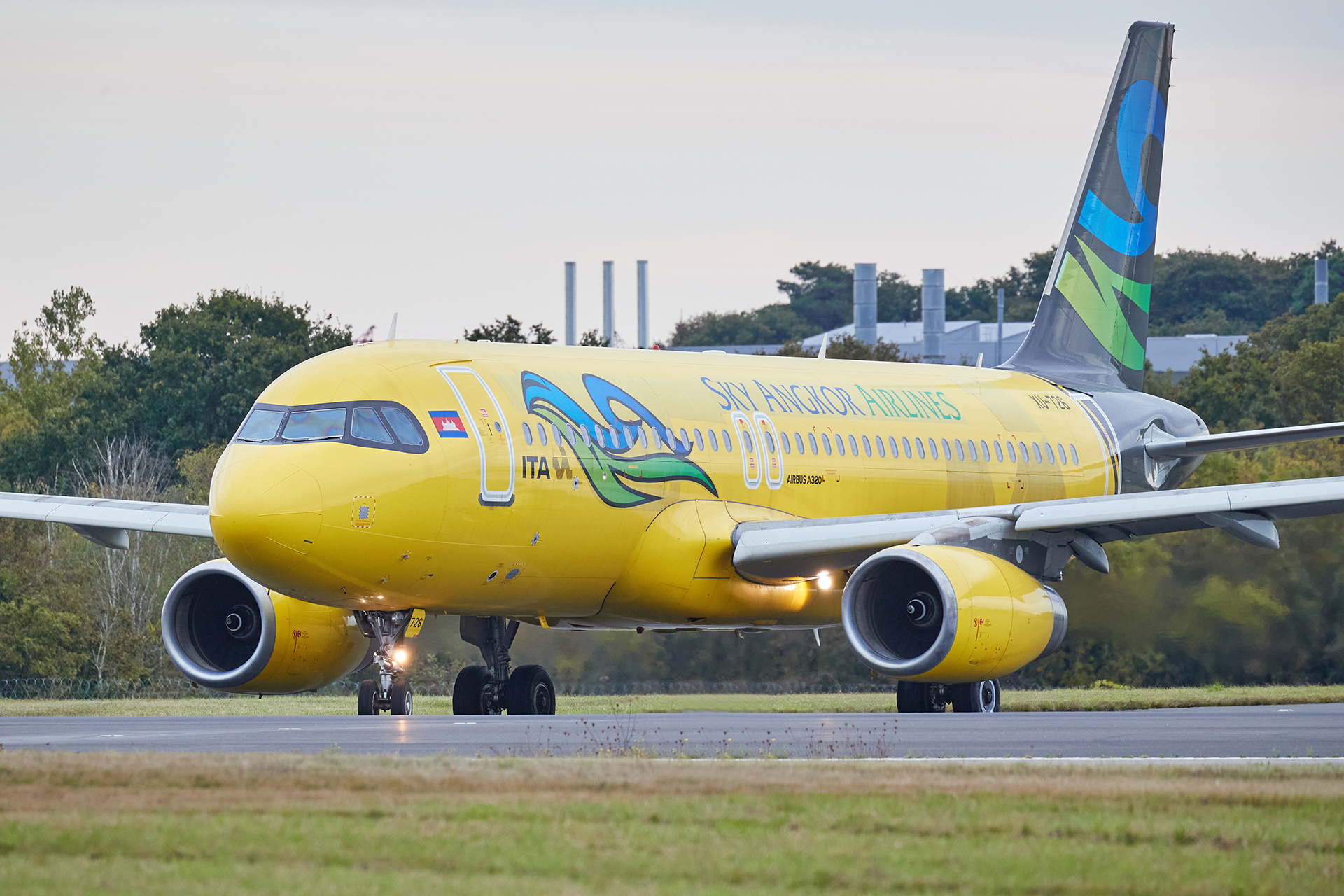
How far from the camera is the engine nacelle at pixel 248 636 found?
20891 millimetres

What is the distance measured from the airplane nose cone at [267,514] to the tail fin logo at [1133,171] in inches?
611

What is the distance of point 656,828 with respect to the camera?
8.91 meters

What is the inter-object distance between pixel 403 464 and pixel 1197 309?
97731 mm

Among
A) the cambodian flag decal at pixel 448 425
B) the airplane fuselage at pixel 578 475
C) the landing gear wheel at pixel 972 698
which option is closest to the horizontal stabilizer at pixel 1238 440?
the airplane fuselage at pixel 578 475

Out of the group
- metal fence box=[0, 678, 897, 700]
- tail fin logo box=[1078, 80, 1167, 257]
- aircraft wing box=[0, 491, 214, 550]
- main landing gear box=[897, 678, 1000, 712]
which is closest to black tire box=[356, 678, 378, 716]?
aircraft wing box=[0, 491, 214, 550]

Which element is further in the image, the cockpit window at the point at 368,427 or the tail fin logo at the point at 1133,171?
the tail fin logo at the point at 1133,171

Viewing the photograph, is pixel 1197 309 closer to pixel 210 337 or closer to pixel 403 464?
pixel 210 337

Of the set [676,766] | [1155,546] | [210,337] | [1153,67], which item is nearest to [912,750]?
[676,766]

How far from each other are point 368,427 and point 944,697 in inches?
290

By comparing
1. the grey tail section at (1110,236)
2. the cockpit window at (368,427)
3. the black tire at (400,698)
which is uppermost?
the grey tail section at (1110,236)

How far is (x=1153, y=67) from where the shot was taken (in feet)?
98.6

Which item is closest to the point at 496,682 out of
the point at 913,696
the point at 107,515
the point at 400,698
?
the point at 400,698

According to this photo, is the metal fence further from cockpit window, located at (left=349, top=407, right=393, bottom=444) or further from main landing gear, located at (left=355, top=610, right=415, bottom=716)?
cockpit window, located at (left=349, top=407, right=393, bottom=444)

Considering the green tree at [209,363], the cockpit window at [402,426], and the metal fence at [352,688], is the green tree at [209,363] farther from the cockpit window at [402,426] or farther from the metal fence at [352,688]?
the cockpit window at [402,426]
